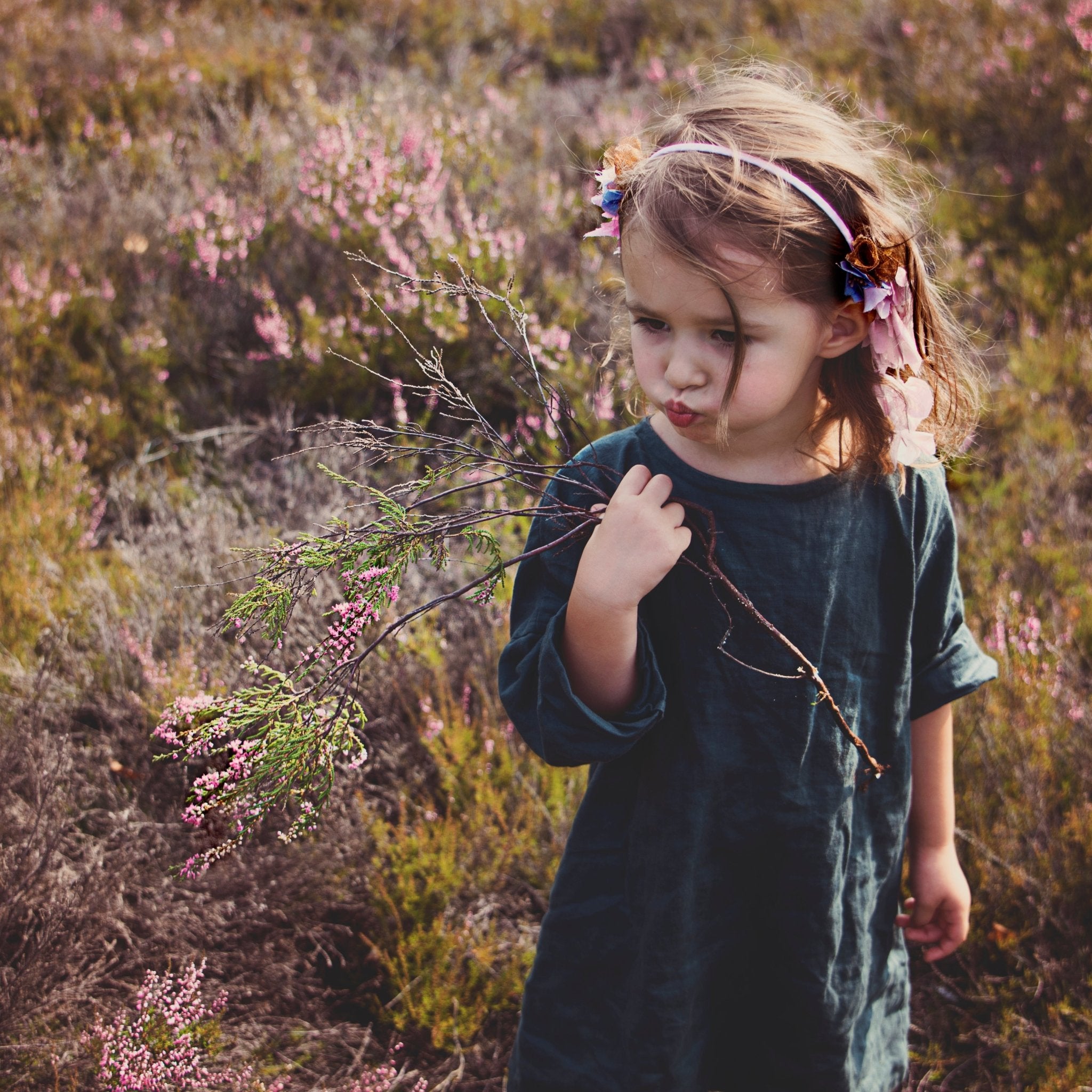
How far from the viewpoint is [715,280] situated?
113 cm

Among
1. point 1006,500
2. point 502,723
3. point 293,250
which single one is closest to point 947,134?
point 1006,500

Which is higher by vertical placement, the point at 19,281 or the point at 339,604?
the point at 339,604

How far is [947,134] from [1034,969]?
526 cm

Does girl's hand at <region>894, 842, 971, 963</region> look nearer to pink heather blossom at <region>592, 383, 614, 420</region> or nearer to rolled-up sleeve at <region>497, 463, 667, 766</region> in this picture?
rolled-up sleeve at <region>497, 463, 667, 766</region>

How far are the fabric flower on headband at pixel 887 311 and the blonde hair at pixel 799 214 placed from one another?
0.04 feet

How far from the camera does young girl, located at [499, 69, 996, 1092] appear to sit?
1.17m

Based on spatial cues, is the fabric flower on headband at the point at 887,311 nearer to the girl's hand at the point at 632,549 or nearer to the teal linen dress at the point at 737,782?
the teal linen dress at the point at 737,782

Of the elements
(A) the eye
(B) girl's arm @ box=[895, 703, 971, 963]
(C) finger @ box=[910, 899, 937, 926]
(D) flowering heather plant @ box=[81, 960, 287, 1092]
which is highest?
(A) the eye

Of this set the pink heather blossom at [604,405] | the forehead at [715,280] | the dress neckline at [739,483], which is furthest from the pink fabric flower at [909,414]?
the pink heather blossom at [604,405]

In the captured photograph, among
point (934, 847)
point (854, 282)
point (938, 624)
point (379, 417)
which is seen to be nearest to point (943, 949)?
point (934, 847)

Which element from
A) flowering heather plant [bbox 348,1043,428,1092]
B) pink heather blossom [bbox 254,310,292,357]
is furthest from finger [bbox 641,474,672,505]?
pink heather blossom [bbox 254,310,292,357]

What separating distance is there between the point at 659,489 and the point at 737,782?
1.64 feet

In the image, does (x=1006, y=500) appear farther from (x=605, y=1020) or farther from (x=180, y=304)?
(x=180, y=304)

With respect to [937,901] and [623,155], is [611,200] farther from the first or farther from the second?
[937,901]
